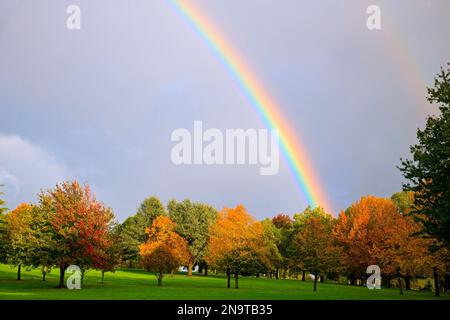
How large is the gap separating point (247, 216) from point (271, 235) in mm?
45615

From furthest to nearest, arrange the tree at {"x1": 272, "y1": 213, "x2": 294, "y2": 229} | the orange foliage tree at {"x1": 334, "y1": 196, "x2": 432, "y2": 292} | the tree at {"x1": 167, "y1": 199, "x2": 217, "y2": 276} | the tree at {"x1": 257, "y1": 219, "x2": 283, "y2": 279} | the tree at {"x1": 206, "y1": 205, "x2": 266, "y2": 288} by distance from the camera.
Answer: the tree at {"x1": 272, "y1": 213, "x2": 294, "y2": 229}
the tree at {"x1": 167, "y1": 199, "x2": 217, "y2": 276}
the tree at {"x1": 257, "y1": 219, "x2": 283, "y2": 279}
the tree at {"x1": 206, "y1": 205, "x2": 266, "y2": 288}
the orange foliage tree at {"x1": 334, "y1": 196, "x2": 432, "y2": 292}

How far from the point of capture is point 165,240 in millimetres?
66875

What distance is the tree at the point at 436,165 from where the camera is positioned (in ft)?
103

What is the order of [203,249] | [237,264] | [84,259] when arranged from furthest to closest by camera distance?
[203,249], [237,264], [84,259]

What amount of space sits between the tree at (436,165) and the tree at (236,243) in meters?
29.4

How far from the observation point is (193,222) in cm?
10362

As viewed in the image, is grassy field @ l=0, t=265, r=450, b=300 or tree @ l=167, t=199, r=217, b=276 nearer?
grassy field @ l=0, t=265, r=450, b=300

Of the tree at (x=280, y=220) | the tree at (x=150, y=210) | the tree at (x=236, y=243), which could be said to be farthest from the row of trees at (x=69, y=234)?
the tree at (x=280, y=220)

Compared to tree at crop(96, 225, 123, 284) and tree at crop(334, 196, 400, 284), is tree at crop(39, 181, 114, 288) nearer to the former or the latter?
tree at crop(96, 225, 123, 284)

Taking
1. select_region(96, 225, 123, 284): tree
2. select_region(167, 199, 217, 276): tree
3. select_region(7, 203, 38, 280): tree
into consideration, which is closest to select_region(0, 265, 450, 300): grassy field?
select_region(96, 225, 123, 284): tree

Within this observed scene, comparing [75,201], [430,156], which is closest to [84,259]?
[75,201]

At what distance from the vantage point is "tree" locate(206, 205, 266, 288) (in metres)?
60.1

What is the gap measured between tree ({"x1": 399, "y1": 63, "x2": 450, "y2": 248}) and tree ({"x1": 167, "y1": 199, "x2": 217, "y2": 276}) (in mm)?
68546

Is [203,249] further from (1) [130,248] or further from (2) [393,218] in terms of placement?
(2) [393,218]
